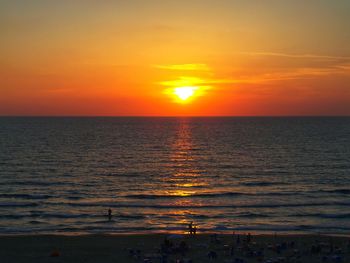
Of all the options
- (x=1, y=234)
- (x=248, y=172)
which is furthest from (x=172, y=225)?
(x=248, y=172)

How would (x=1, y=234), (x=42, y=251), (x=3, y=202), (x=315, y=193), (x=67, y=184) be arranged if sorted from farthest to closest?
(x=67, y=184)
(x=315, y=193)
(x=3, y=202)
(x=1, y=234)
(x=42, y=251)

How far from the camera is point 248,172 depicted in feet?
195

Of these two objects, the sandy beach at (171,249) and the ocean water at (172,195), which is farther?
the ocean water at (172,195)

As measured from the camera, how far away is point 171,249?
2320cm

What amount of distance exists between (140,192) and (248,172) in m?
19.3

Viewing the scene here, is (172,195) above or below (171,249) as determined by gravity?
above

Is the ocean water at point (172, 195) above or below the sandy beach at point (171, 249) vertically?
above

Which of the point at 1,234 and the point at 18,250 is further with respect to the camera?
the point at 1,234

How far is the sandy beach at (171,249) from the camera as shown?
22.2m

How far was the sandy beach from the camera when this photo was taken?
22.2 meters

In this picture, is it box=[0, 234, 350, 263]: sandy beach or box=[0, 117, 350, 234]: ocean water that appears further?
box=[0, 117, 350, 234]: ocean water

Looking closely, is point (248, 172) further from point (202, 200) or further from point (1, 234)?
point (1, 234)

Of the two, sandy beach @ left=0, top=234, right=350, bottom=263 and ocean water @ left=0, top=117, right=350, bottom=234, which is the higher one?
ocean water @ left=0, top=117, right=350, bottom=234

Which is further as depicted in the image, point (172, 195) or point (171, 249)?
point (172, 195)
